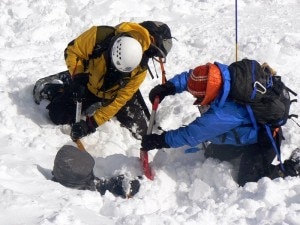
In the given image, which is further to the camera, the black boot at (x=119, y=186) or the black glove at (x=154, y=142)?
the black glove at (x=154, y=142)

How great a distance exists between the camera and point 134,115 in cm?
612

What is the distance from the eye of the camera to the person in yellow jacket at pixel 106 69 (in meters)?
5.05

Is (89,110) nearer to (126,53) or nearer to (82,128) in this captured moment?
(82,128)

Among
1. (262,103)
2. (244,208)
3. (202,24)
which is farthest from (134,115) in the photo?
(202,24)

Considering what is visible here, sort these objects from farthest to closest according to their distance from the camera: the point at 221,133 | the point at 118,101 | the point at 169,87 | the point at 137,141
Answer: the point at 137,141 → the point at 118,101 → the point at 169,87 → the point at 221,133

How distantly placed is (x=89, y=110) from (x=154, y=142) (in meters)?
1.45

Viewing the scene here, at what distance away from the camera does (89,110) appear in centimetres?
605

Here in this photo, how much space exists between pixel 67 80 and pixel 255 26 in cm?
373

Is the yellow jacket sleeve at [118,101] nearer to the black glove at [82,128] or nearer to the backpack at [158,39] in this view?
the black glove at [82,128]

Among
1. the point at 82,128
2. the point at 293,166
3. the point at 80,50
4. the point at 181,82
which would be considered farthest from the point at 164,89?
the point at 293,166

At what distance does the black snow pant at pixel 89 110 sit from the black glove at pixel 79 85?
1.24 ft

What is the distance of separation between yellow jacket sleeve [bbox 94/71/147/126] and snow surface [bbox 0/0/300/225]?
1.62 ft

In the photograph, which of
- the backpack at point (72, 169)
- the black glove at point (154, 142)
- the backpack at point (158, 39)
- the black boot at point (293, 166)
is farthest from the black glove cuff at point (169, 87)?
the black boot at point (293, 166)

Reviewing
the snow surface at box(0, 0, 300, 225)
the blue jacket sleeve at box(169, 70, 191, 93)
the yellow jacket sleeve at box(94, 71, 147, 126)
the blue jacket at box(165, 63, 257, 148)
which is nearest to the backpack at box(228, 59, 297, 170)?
the blue jacket at box(165, 63, 257, 148)
